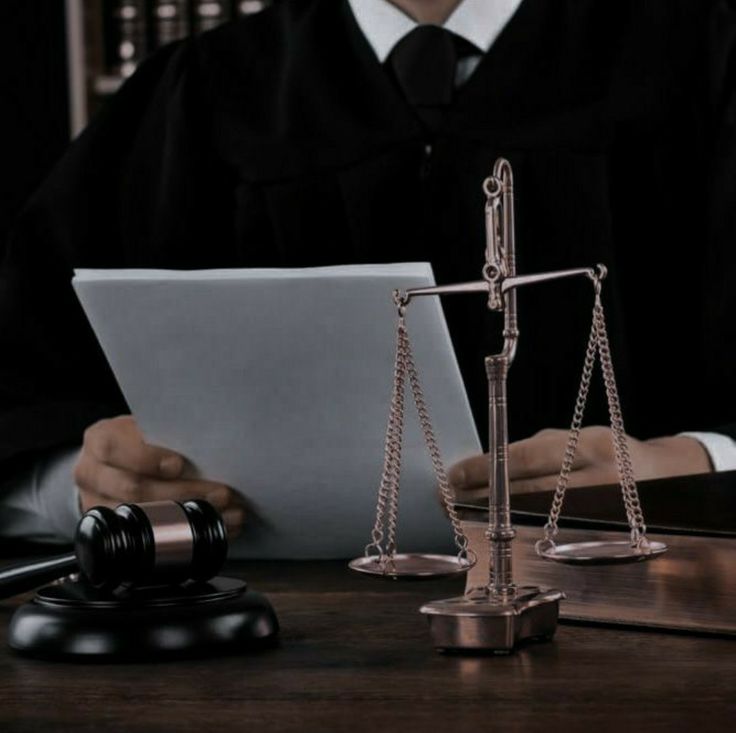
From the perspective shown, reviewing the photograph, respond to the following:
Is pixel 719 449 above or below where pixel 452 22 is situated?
below

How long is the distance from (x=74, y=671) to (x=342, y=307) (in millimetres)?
458

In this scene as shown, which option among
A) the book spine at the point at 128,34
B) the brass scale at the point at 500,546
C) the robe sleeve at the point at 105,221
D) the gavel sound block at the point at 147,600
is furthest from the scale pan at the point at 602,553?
the book spine at the point at 128,34

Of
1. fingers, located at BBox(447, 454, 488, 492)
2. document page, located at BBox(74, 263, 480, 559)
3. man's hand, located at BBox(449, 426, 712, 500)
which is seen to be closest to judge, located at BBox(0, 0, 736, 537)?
man's hand, located at BBox(449, 426, 712, 500)

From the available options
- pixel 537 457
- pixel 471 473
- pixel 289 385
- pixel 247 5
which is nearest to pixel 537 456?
pixel 537 457

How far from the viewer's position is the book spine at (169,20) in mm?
3955

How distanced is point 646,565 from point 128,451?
0.76 metres

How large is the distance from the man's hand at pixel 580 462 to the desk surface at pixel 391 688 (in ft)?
1.07

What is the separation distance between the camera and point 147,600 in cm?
114

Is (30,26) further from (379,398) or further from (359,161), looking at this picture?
(379,398)

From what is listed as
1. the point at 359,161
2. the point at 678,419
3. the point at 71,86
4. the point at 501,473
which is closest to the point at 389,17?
the point at 359,161

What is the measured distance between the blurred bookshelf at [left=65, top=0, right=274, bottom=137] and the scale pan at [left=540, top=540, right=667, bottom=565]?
9.76 ft

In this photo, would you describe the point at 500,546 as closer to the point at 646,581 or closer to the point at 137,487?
the point at 646,581

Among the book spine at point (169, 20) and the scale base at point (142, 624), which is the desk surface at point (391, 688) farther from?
the book spine at point (169, 20)

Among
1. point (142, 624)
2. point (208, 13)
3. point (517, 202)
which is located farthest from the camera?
point (208, 13)
